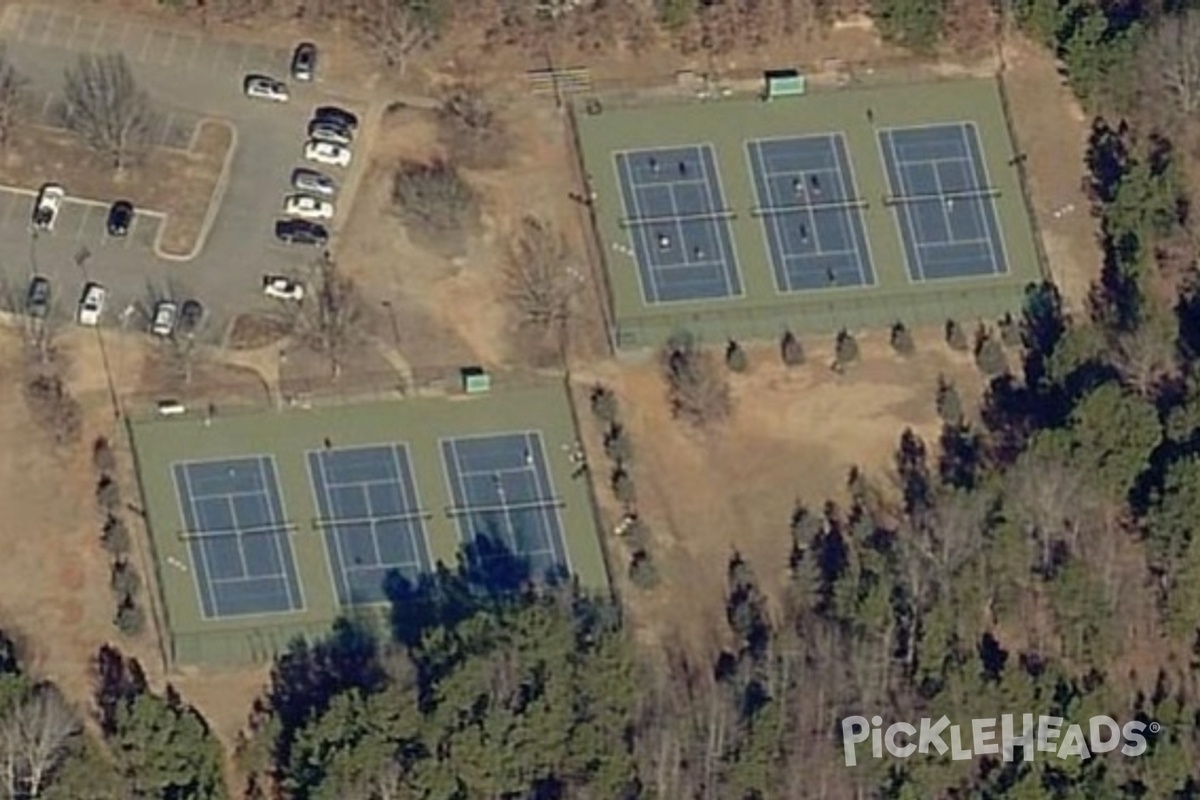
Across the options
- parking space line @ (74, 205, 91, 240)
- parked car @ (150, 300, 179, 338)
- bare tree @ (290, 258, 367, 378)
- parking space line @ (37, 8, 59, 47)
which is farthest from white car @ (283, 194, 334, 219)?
parking space line @ (37, 8, 59, 47)

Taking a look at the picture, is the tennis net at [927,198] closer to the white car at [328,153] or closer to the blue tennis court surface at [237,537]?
the white car at [328,153]

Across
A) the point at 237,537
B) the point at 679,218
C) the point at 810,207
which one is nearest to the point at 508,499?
the point at 237,537

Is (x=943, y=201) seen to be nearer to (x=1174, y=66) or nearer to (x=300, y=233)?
(x=1174, y=66)

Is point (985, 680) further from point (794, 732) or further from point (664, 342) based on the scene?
point (664, 342)

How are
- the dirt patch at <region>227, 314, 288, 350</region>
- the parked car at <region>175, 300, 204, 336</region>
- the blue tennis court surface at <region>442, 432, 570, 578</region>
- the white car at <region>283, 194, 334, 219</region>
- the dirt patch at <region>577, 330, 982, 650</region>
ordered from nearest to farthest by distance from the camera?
the blue tennis court surface at <region>442, 432, 570, 578</region> → the dirt patch at <region>577, 330, 982, 650</region> → the parked car at <region>175, 300, 204, 336</region> → the dirt patch at <region>227, 314, 288, 350</region> → the white car at <region>283, 194, 334, 219</region>

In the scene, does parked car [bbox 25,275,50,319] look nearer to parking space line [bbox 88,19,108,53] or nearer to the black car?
the black car
